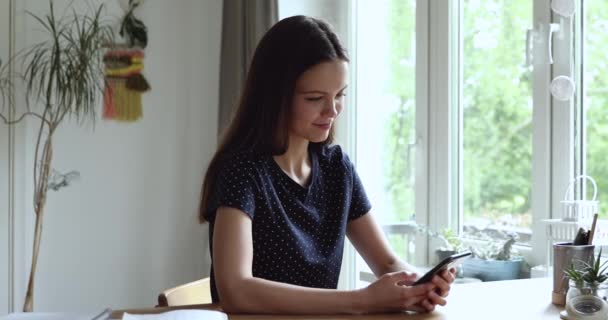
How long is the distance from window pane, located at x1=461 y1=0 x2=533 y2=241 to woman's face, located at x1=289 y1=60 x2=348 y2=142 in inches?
42.7

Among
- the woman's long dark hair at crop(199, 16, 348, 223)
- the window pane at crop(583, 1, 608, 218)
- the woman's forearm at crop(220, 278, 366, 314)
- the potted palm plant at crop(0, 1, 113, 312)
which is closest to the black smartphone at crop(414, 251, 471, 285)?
the woman's forearm at crop(220, 278, 366, 314)

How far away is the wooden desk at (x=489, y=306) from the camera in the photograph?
137cm

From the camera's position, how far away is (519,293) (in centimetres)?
162

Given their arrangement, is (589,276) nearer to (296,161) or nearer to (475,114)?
(296,161)

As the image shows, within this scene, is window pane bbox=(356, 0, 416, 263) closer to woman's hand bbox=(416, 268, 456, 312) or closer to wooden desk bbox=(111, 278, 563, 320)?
wooden desk bbox=(111, 278, 563, 320)

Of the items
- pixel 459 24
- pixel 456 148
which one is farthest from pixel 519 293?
pixel 459 24

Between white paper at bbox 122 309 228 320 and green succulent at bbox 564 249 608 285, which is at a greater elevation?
green succulent at bbox 564 249 608 285

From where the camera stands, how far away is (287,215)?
5.49ft

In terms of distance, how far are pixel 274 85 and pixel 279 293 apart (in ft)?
1.49

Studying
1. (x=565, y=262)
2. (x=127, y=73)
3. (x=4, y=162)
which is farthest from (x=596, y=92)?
(x=4, y=162)

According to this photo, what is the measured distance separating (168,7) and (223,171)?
238 centimetres

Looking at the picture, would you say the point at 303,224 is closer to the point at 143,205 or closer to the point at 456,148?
the point at 456,148

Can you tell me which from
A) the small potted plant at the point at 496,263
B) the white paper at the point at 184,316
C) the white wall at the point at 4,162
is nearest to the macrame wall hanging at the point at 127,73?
the white wall at the point at 4,162

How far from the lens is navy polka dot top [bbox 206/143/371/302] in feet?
5.19
